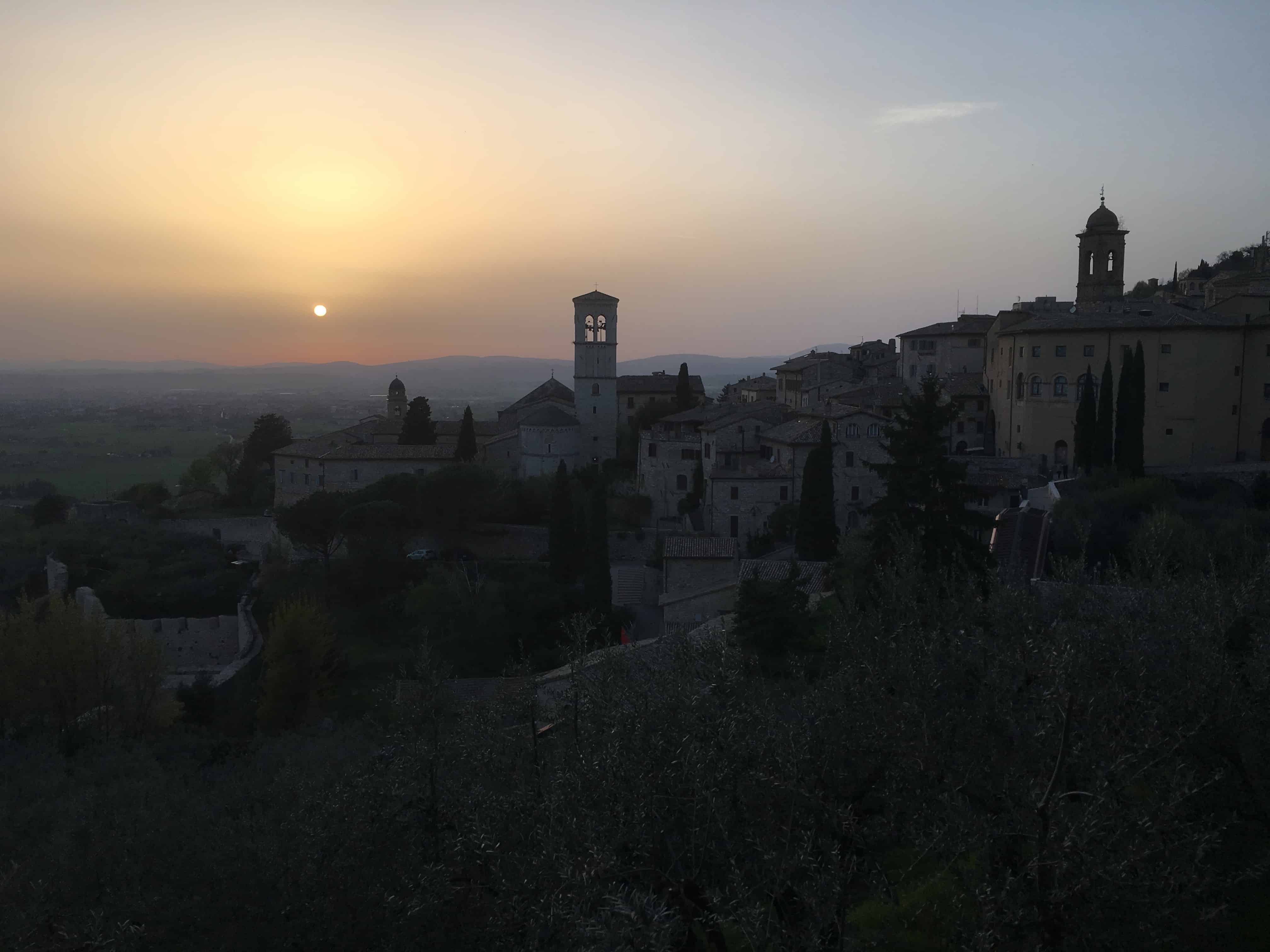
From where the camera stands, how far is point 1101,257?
44312 millimetres

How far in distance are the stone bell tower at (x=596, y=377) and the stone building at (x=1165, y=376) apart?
17.8m

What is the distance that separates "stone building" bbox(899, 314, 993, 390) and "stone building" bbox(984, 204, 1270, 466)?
8.50 metres

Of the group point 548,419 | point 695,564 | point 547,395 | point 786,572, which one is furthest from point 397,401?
point 786,572

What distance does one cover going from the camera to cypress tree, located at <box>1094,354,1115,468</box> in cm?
3030

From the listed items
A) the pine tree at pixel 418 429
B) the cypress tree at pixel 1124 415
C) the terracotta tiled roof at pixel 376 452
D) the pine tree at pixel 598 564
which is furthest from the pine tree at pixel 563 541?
the cypress tree at pixel 1124 415

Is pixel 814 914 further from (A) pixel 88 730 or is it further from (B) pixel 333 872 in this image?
(A) pixel 88 730

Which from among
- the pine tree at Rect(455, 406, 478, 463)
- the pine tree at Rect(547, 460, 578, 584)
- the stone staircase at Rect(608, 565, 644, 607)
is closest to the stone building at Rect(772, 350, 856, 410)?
the pine tree at Rect(455, 406, 478, 463)

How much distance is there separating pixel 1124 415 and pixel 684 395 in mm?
22110

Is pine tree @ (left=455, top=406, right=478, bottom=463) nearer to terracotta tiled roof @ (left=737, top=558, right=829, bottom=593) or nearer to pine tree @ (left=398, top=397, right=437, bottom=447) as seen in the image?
pine tree @ (left=398, top=397, right=437, bottom=447)

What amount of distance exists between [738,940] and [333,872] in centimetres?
344

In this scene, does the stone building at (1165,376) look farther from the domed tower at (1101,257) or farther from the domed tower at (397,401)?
the domed tower at (397,401)

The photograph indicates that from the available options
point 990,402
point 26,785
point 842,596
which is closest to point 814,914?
point 842,596

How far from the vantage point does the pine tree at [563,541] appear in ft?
106

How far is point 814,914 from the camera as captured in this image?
6500 millimetres
